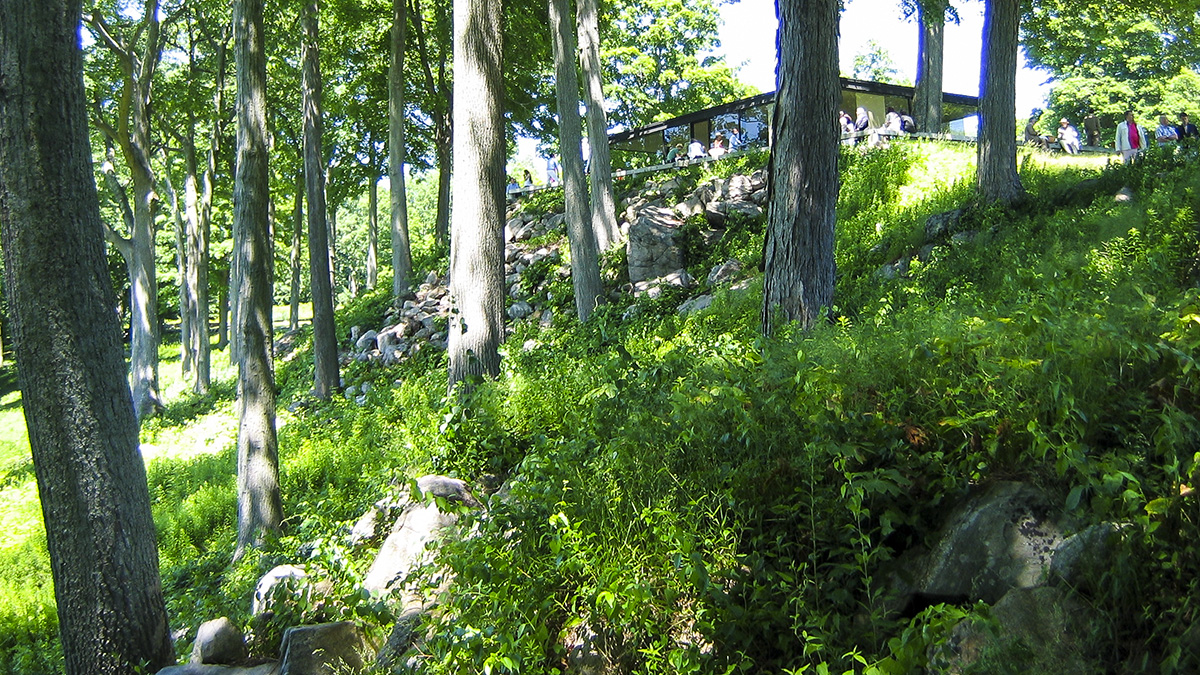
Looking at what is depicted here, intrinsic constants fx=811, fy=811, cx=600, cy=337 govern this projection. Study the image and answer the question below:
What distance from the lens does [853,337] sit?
16.6 ft

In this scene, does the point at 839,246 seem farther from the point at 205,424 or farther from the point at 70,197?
the point at 205,424

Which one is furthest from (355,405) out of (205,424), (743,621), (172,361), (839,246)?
(172,361)

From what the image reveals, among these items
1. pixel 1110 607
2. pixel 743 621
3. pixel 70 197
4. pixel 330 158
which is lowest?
pixel 743 621

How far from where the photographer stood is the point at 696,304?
1381 cm

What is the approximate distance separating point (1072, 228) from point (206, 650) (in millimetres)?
9842

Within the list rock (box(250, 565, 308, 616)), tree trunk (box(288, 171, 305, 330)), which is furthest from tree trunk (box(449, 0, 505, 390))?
tree trunk (box(288, 171, 305, 330))

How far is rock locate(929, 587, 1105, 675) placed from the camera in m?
2.79

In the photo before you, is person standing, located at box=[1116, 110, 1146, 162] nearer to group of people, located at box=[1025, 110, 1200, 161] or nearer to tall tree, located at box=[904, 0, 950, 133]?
group of people, located at box=[1025, 110, 1200, 161]

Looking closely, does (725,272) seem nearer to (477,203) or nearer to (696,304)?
(696,304)

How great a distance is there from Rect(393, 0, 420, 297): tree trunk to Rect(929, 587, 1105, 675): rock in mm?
21816

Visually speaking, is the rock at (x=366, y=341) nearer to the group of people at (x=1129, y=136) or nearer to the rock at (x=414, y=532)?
the rock at (x=414, y=532)

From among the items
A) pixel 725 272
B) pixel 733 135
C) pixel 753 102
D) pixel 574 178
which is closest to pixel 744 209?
pixel 725 272

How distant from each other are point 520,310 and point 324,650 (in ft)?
49.2

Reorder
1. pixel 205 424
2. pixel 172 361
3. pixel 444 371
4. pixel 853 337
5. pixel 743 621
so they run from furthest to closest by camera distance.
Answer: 1. pixel 172 361
2. pixel 205 424
3. pixel 444 371
4. pixel 853 337
5. pixel 743 621
